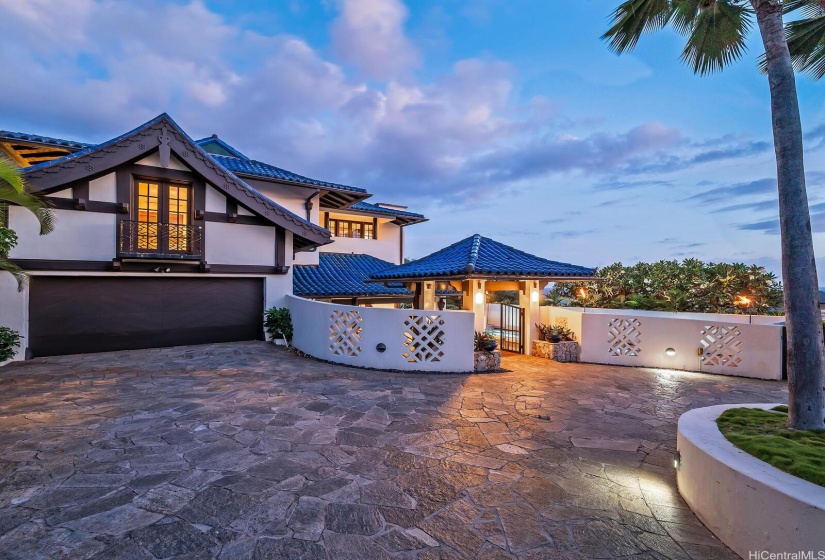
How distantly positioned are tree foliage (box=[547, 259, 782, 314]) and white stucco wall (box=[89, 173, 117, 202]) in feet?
54.6

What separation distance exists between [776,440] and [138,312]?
13.4m

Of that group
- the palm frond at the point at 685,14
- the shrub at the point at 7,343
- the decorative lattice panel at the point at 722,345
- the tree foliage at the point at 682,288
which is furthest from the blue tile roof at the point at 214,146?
the decorative lattice panel at the point at 722,345

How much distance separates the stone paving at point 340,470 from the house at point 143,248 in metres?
2.79

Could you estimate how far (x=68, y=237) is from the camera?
30.9ft

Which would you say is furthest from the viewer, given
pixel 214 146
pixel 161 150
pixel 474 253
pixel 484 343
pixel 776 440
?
pixel 214 146

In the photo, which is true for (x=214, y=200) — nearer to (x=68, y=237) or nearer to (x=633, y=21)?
(x=68, y=237)

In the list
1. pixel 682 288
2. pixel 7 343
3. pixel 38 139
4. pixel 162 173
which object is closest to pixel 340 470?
pixel 7 343

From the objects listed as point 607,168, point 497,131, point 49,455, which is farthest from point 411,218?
point 49,455

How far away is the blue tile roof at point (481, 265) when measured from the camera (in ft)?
29.0

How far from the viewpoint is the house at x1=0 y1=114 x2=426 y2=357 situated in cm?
922

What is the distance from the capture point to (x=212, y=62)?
44.4 feet

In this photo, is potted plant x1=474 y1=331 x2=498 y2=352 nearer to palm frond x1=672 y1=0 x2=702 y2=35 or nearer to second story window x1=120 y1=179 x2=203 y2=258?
palm frond x1=672 y1=0 x2=702 y2=35

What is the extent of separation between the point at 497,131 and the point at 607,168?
812 centimetres

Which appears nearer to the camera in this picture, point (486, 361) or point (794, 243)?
point (794, 243)
